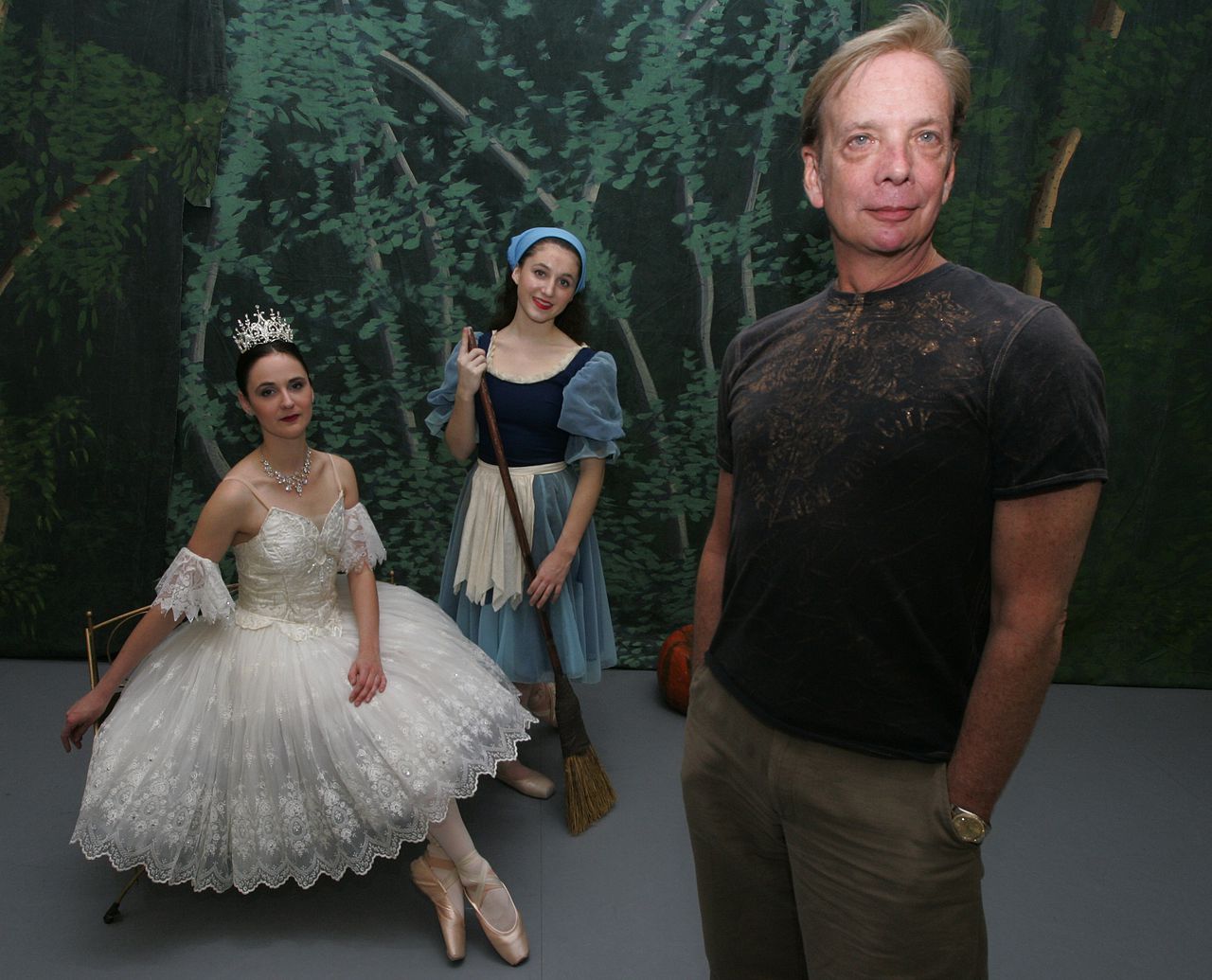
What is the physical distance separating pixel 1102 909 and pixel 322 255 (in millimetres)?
3388

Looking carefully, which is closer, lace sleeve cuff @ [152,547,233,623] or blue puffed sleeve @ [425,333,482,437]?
lace sleeve cuff @ [152,547,233,623]

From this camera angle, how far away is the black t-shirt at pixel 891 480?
43.6 inches

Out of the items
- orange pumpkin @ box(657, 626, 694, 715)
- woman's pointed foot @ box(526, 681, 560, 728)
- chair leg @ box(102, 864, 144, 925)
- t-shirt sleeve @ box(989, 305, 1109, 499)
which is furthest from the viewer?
orange pumpkin @ box(657, 626, 694, 715)

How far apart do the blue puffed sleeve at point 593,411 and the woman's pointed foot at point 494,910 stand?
3.93 ft

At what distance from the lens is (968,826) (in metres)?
1.21

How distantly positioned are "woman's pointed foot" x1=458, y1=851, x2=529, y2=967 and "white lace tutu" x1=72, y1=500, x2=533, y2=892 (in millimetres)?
190

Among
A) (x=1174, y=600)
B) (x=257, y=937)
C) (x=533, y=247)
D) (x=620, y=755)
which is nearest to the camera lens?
(x=257, y=937)

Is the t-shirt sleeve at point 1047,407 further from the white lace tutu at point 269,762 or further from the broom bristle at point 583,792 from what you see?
the broom bristle at point 583,792

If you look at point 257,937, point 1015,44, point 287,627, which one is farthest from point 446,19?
point 257,937

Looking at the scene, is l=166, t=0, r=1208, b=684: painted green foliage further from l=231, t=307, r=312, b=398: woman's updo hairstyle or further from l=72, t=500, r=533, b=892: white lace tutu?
l=72, t=500, r=533, b=892: white lace tutu

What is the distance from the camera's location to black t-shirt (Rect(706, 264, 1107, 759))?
3.63 feet

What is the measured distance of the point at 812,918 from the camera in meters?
1.33

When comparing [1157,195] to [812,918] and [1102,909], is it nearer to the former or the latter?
[1102,909]

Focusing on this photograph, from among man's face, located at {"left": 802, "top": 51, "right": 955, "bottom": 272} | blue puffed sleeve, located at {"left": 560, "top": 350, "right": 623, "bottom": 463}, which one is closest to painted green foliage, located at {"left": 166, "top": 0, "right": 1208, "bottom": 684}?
blue puffed sleeve, located at {"left": 560, "top": 350, "right": 623, "bottom": 463}
